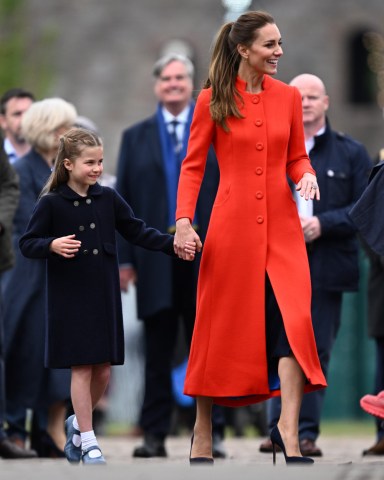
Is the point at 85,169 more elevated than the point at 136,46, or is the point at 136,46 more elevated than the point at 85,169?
the point at 136,46

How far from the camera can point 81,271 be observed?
28.0 feet

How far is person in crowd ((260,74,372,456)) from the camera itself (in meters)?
10.4

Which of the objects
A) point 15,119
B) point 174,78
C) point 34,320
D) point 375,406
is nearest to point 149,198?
point 174,78

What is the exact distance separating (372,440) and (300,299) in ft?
18.5

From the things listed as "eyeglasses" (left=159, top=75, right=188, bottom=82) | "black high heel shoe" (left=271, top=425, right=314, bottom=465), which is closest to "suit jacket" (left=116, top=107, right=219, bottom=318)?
"eyeglasses" (left=159, top=75, right=188, bottom=82)

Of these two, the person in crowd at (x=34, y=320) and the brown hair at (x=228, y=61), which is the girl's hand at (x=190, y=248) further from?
the person in crowd at (x=34, y=320)

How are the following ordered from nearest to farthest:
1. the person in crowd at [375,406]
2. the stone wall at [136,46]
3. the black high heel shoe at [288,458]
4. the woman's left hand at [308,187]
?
the black high heel shoe at [288,458] → the woman's left hand at [308,187] → the person in crowd at [375,406] → the stone wall at [136,46]

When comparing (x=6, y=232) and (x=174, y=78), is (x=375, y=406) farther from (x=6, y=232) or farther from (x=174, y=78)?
(x=174, y=78)

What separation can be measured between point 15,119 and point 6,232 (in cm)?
201

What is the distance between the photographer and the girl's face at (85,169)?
8570 millimetres

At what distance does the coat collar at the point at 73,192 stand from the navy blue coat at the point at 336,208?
1.97 m

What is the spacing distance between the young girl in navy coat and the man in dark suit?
2073mm

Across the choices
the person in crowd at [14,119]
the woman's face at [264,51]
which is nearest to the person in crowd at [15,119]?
the person in crowd at [14,119]

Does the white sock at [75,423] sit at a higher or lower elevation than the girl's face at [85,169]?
lower
